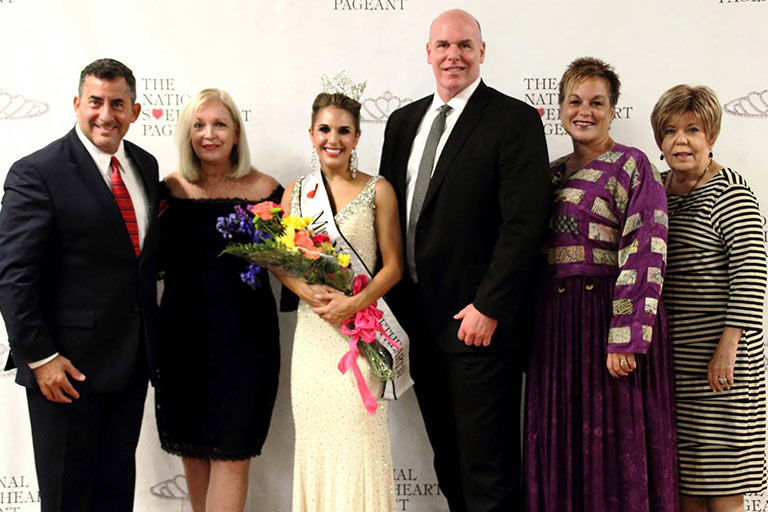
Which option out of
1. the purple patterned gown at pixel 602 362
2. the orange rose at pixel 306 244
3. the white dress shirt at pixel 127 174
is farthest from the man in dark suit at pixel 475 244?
the white dress shirt at pixel 127 174

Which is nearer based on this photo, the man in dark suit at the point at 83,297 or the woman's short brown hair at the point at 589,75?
the man in dark suit at the point at 83,297

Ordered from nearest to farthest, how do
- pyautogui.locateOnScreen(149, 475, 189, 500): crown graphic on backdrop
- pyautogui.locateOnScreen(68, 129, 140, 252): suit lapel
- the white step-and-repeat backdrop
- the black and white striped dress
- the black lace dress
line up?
pyautogui.locateOnScreen(68, 129, 140, 252): suit lapel < the black and white striped dress < the black lace dress < the white step-and-repeat backdrop < pyautogui.locateOnScreen(149, 475, 189, 500): crown graphic on backdrop

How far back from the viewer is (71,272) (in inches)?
74.3

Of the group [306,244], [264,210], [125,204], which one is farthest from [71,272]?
[306,244]

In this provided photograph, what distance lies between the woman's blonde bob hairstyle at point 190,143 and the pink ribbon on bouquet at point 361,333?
589 mm

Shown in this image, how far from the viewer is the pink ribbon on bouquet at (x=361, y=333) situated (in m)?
1.95

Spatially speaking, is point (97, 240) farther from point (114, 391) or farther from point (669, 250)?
point (669, 250)

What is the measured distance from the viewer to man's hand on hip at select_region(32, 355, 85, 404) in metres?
1.83

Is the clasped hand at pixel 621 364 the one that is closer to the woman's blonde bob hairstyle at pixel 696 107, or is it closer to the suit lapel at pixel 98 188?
the woman's blonde bob hairstyle at pixel 696 107

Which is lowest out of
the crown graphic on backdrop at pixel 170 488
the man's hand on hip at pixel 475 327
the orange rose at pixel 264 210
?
the crown graphic on backdrop at pixel 170 488

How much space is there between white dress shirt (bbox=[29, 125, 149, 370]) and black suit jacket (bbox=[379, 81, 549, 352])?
86 cm

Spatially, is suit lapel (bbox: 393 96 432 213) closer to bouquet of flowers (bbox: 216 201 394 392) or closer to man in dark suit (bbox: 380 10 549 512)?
man in dark suit (bbox: 380 10 549 512)

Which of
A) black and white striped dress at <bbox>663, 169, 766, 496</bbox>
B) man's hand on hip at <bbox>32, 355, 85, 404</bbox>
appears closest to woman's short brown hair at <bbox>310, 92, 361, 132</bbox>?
man's hand on hip at <bbox>32, 355, 85, 404</bbox>

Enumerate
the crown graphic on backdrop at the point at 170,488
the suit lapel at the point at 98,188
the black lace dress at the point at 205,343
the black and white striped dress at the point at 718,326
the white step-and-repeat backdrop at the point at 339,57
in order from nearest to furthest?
the suit lapel at the point at 98,188, the black and white striped dress at the point at 718,326, the black lace dress at the point at 205,343, the white step-and-repeat backdrop at the point at 339,57, the crown graphic on backdrop at the point at 170,488
